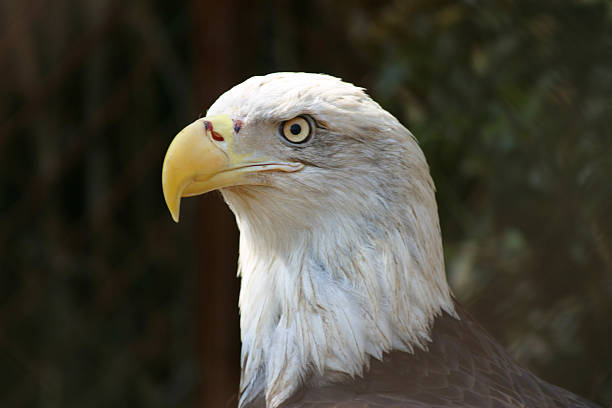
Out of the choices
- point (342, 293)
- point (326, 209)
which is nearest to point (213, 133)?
point (326, 209)

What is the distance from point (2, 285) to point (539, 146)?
9.97ft

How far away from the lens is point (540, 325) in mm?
2756

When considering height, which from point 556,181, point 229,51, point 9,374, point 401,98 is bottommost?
point 9,374

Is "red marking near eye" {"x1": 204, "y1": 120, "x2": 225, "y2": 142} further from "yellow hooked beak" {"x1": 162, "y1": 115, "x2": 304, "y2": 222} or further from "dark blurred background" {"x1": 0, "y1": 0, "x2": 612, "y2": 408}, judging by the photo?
"dark blurred background" {"x1": 0, "y1": 0, "x2": 612, "y2": 408}

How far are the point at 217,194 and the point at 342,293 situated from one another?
682 millimetres

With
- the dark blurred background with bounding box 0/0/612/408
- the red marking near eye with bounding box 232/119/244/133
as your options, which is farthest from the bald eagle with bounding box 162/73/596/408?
the dark blurred background with bounding box 0/0/612/408

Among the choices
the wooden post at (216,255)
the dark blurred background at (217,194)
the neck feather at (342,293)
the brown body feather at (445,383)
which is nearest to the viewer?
the brown body feather at (445,383)

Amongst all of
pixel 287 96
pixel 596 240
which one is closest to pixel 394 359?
pixel 287 96

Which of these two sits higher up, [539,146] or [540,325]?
[539,146]

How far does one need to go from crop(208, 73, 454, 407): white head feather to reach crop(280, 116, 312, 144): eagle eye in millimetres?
18

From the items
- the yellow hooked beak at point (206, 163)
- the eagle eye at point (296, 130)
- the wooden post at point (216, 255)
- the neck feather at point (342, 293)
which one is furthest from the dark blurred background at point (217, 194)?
the yellow hooked beak at point (206, 163)

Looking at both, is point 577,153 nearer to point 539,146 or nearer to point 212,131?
point 539,146

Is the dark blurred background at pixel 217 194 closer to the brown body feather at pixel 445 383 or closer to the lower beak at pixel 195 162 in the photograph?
the brown body feather at pixel 445 383

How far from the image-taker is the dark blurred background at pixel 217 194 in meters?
2.67
